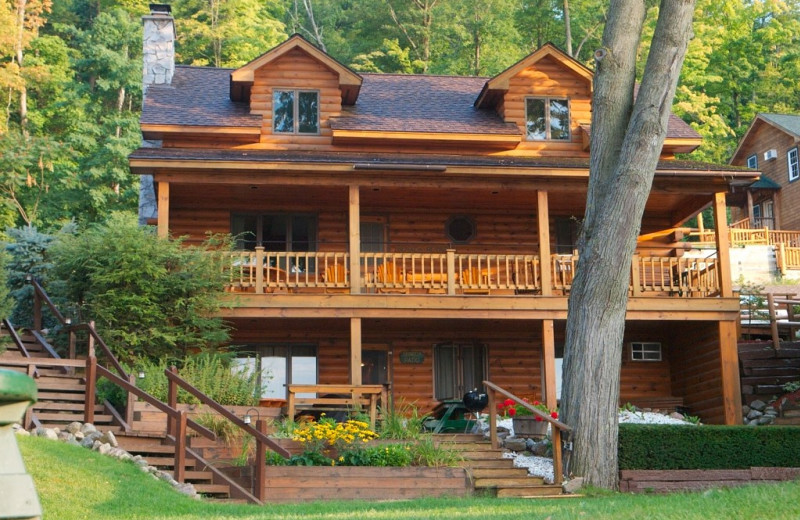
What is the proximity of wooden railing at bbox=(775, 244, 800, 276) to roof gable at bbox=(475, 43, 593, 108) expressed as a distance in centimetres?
1367

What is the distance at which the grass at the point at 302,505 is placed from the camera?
31.4ft

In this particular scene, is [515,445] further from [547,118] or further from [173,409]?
[547,118]

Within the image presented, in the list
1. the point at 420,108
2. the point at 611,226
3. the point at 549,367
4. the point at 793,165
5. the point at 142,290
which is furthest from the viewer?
the point at 793,165

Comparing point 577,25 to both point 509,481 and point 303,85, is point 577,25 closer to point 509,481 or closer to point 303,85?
point 303,85

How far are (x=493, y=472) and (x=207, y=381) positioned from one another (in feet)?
16.4

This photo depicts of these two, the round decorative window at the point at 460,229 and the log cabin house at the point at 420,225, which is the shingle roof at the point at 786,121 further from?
the round decorative window at the point at 460,229

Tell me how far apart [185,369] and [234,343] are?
4.83 meters

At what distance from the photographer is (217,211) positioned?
2228 cm

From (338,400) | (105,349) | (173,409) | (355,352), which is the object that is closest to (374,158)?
(355,352)

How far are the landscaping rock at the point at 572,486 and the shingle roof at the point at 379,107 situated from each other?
10409mm

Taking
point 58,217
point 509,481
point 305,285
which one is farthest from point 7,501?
point 58,217

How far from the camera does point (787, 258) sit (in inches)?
1346

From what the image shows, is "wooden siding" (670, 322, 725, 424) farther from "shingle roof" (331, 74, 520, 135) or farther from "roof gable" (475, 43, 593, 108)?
"roof gable" (475, 43, 593, 108)

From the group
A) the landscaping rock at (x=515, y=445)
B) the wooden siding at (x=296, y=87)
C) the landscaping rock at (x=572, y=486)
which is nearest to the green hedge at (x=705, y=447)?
the landscaping rock at (x=572, y=486)
